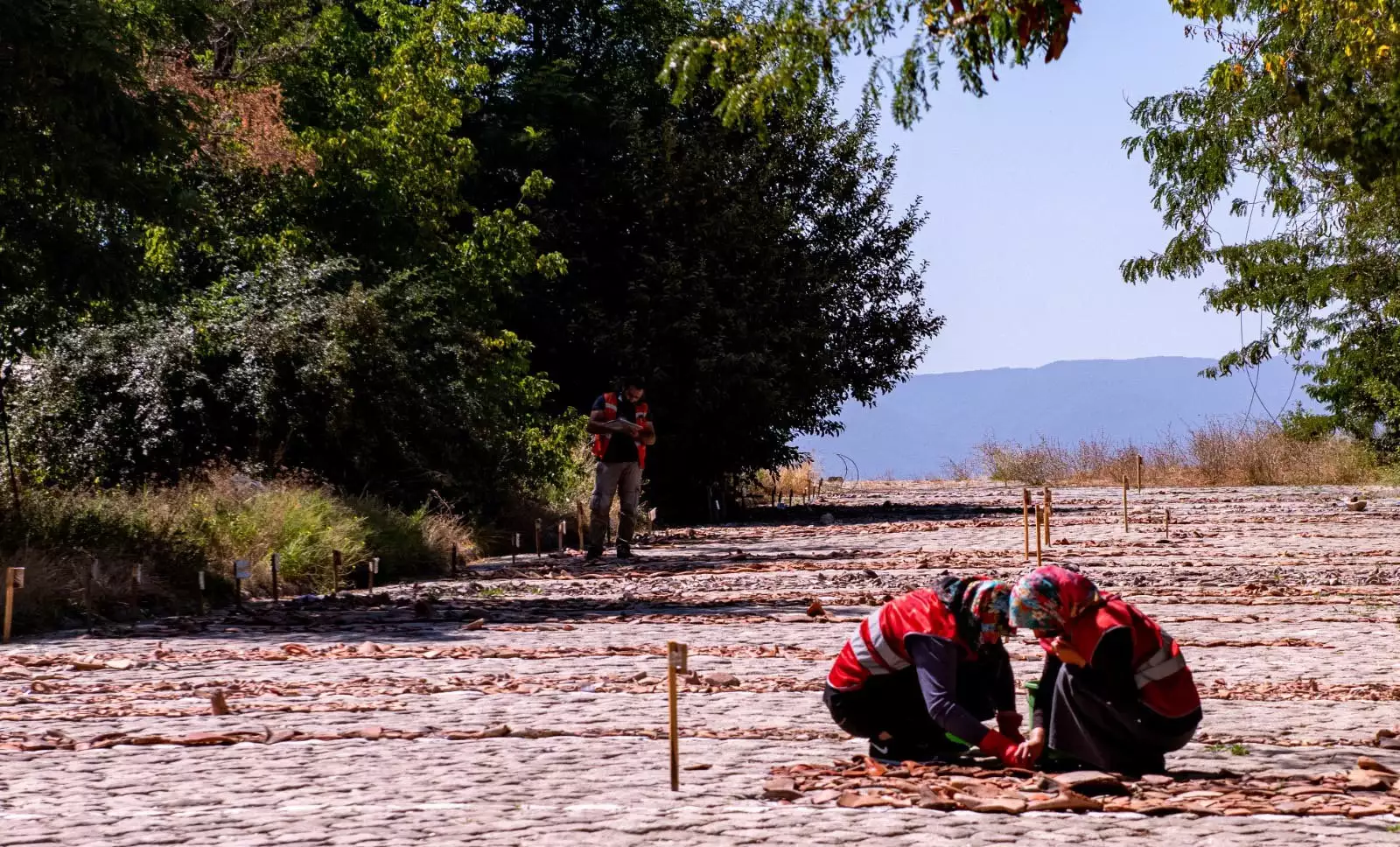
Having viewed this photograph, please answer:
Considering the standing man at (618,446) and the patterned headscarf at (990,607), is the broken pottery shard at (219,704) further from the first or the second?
the standing man at (618,446)

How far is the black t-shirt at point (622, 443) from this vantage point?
2195 centimetres

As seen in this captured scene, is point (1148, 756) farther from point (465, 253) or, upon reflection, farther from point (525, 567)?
point (465, 253)

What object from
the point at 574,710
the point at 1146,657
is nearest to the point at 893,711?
the point at 1146,657

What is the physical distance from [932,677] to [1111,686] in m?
0.72

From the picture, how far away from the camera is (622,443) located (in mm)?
22141

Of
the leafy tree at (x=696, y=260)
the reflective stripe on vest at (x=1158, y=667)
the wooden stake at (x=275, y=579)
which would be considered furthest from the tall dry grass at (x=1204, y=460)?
the reflective stripe on vest at (x=1158, y=667)

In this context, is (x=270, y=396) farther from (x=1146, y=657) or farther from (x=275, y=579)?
(x=1146, y=657)

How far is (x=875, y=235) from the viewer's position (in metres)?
39.3

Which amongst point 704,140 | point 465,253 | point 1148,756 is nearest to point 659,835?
point 1148,756

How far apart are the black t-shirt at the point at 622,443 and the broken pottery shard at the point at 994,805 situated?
1547cm

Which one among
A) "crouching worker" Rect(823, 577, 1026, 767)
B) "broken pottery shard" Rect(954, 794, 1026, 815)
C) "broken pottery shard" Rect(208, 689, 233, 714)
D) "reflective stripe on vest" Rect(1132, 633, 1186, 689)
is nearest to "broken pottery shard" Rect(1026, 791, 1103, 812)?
"broken pottery shard" Rect(954, 794, 1026, 815)

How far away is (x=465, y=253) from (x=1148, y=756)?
25.5m

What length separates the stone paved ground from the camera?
247 inches

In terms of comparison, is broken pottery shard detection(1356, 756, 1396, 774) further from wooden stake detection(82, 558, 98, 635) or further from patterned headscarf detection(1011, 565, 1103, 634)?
wooden stake detection(82, 558, 98, 635)
